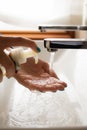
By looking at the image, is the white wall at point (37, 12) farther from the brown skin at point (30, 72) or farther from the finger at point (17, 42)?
the finger at point (17, 42)

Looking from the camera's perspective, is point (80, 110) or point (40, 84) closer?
point (40, 84)

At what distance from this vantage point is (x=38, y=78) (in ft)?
2.13

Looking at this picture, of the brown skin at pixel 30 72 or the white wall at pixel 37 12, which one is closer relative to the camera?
the brown skin at pixel 30 72

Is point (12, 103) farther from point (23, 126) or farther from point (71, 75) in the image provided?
point (71, 75)

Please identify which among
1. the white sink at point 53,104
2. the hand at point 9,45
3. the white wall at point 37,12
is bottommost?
the white sink at point 53,104

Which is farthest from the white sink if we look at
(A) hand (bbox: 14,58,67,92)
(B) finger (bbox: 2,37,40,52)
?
(B) finger (bbox: 2,37,40,52)

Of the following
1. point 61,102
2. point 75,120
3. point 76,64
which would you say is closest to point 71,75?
point 76,64

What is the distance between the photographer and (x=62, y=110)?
82 centimetres

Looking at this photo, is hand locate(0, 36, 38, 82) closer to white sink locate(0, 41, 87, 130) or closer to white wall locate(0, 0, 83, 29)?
white sink locate(0, 41, 87, 130)

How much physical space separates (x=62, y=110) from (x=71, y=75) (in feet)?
1.34

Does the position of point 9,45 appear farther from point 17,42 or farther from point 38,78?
point 38,78

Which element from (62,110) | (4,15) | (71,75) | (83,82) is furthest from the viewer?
(4,15)

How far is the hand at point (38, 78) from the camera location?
57 centimetres

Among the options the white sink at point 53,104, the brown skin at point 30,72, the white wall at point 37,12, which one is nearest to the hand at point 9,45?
the brown skin at point 30,72
